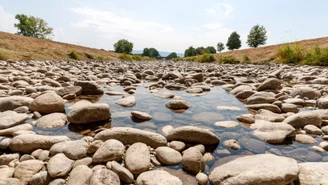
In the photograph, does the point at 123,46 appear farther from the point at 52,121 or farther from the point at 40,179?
the point at 40,179

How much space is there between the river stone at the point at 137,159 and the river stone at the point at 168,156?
12 centimetres

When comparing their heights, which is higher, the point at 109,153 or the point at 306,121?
the point at 306,121

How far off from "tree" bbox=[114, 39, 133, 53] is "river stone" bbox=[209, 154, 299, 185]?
62400mm

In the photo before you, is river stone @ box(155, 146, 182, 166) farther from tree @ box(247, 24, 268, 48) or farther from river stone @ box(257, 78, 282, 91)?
tree @ box(247, 24, 268, 48)

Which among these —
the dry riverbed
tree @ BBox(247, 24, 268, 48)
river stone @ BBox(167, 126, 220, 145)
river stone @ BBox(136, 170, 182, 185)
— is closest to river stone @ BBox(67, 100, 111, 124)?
the dry riverbed

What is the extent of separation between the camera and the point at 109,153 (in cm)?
177

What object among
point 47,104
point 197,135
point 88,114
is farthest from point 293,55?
point 47,104

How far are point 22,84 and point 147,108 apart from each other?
3.04 metres

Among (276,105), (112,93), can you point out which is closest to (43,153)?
(112,93)

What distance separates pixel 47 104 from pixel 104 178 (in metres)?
2.05

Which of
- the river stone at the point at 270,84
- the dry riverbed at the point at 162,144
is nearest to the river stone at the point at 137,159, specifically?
the dry riverbed at the point at 162,144

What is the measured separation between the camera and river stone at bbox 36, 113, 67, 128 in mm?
2547

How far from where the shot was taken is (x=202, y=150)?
1983 mm

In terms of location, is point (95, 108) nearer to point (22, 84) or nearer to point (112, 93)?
point (112, 93)
